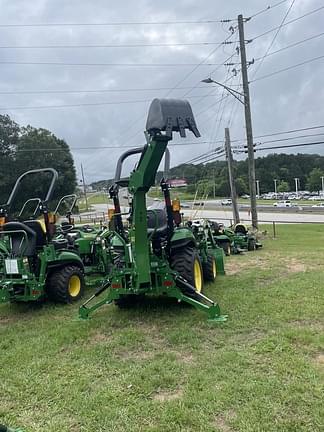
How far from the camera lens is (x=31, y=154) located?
1796 inches

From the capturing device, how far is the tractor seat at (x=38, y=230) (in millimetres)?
7047

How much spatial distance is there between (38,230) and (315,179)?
106724 mm

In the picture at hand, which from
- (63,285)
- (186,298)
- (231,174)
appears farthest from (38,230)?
(231,174)

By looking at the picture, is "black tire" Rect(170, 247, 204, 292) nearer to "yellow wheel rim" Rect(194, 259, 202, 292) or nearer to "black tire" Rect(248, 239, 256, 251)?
"yellow wheel rim" Rect(194, 259, 202, 292)

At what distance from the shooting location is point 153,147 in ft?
17.6

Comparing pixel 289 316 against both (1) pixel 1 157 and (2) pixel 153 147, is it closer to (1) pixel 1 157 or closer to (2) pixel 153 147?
(2) pixel 153 147

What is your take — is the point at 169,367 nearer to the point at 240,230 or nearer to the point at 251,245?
the point at 251,245

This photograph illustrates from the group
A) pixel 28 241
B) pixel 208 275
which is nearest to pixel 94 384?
pixel 28 241

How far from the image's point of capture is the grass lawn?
128 inches

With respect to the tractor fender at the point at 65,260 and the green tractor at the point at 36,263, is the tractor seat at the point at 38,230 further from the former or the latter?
the tractor fender at the point at 65,260

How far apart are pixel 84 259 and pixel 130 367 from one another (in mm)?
5066

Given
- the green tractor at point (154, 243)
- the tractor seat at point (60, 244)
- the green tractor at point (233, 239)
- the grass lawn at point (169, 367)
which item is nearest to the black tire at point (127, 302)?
the green tractor at point (154, 243)

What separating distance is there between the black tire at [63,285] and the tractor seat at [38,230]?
0.54m

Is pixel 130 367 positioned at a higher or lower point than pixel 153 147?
lower
